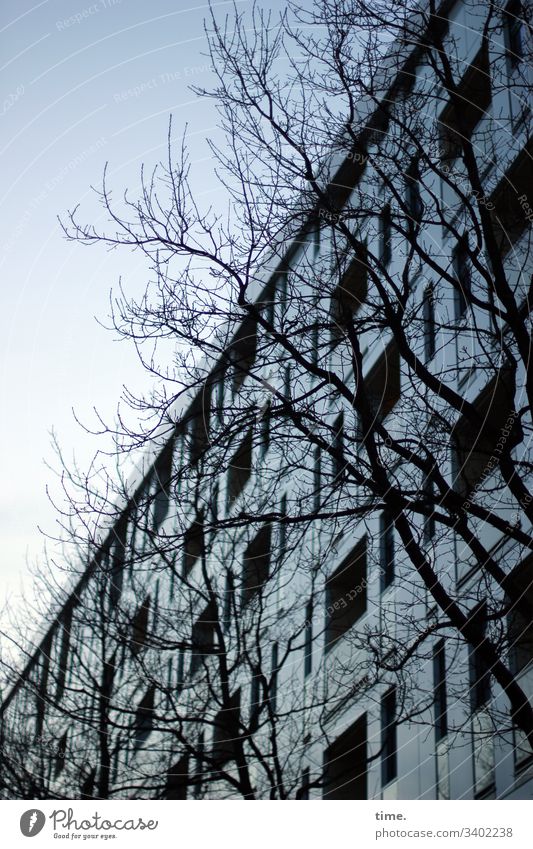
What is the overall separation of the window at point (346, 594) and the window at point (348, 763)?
7.17 ft

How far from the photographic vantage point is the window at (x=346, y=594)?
60.5 ft

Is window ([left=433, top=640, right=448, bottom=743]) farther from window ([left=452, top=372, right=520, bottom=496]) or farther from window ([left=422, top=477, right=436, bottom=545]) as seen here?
window ([left=452, top=372, right=520, bottom=496])

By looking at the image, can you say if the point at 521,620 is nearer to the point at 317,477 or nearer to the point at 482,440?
the point at 482,440

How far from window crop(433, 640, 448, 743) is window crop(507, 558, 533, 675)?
0.89 m

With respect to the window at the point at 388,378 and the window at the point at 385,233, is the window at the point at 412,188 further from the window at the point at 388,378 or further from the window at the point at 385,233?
the window at the point at 388,378

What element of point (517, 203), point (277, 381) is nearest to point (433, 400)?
point (277, 381)

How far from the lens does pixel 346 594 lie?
1883 centimetres

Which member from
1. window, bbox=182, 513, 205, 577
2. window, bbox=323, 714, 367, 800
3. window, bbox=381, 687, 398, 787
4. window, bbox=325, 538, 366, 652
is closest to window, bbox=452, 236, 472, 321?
window, bbox=182, 513, 205, 577

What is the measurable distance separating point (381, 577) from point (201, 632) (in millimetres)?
2953
